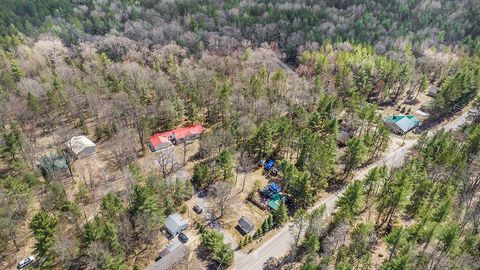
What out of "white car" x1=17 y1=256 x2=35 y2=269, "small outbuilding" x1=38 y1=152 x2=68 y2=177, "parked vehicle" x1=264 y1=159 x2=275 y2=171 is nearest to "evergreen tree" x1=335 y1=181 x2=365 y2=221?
"parked vehicle" x1=264 y1=159 x2=275 y2=171

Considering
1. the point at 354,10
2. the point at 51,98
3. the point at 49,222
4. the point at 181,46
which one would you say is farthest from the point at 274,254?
the point at 354,10

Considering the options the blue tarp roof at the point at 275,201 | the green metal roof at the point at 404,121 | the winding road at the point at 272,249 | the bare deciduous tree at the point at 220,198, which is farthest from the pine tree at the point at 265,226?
the green metal roof at the point at 404,121

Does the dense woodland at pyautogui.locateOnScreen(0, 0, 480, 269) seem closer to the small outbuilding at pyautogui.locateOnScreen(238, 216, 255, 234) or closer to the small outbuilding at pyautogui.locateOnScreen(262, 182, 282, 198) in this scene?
the small outbuilding at pyautogui.locateOnScreen(262, 182, 282, 198)

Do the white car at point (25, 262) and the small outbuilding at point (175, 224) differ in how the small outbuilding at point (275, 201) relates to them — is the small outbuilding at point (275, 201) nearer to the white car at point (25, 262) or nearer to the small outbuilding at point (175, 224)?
the small outbuilding at point (175, 224)

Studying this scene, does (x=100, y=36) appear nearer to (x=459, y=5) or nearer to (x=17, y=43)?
(x=17, y=43)

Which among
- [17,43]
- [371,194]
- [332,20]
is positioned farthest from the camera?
[332,20]
